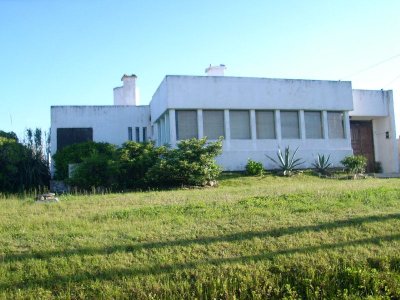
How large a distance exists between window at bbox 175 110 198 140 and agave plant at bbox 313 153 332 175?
5237 millimetres

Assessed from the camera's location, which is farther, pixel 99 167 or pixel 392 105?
pixel 392 105

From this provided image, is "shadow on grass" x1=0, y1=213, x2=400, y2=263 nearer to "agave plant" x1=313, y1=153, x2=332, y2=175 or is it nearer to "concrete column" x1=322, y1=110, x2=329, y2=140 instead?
"agave plant" x1=313, y1=153, x2=332, y2=175

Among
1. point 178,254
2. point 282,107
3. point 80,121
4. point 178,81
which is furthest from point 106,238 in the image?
point 80,121

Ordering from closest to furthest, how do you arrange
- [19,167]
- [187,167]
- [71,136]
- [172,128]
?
[187,167], [19,167], [172,128], [71,136]

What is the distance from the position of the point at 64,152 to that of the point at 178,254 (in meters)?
13.6

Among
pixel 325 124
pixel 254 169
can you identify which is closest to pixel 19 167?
pixel 254 169

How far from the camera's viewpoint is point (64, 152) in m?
19.6

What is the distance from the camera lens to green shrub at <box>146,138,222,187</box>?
49.4 ft

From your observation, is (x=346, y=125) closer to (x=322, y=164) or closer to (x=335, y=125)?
(x=335, y=125)

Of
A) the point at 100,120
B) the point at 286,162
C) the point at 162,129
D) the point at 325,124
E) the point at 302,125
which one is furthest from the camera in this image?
the point at 100,120

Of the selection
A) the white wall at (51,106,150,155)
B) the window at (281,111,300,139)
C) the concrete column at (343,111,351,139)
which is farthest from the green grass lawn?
the white wall at (51,106,150,155)

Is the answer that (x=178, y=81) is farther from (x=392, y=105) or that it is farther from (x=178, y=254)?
(x=178, y=254)

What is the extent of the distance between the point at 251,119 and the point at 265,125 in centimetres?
74

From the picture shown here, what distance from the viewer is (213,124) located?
19.6m
